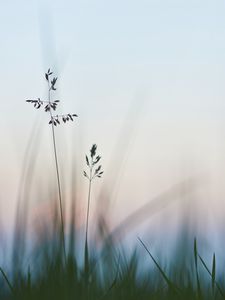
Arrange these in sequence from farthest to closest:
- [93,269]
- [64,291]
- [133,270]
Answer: [133,270] → [93,269] → [64,291]

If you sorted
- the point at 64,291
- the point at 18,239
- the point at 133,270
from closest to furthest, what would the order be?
the point at 64,291, the point at 18,239, the point at 133,270

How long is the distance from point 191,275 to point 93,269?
26.2 inches

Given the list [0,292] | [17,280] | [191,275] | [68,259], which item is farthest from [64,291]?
[191,275]

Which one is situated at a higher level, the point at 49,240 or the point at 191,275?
the point at 49,240

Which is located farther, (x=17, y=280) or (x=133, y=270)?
(x=133, y=270)

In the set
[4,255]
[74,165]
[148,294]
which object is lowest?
[148,294]

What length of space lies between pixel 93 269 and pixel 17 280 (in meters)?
0.47

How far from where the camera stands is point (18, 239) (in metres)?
3.48

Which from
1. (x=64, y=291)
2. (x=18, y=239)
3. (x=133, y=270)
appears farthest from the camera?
(x=133, y=270)

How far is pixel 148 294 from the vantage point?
393 centimetres

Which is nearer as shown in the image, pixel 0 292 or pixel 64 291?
pixel 64 291

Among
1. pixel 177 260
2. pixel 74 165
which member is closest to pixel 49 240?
pixel 74 165

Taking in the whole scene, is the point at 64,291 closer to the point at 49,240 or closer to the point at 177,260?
the point at 49,240

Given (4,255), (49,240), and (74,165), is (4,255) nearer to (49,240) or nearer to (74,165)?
(49,240)
